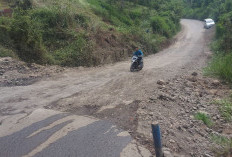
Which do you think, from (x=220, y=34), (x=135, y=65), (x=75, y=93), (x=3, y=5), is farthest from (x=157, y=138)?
(x=220, y=34)

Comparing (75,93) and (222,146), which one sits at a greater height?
(75,93)

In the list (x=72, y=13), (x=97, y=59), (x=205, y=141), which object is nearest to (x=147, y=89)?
(x=205, y=141)

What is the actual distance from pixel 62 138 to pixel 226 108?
5922 mm

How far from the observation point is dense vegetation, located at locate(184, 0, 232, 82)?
12.0 metres

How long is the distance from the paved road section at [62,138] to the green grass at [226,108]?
4161mm

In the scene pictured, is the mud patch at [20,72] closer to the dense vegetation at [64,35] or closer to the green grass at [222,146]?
the dense vegetation at [64,35]

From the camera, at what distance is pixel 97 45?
1750cm

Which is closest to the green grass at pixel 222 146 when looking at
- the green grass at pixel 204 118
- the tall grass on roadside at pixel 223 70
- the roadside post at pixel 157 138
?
the green grass at pixel 204 118

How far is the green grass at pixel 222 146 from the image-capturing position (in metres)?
5.38

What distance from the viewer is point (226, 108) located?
8.70 meters

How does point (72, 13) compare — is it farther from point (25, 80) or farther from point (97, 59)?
point (25, 80)

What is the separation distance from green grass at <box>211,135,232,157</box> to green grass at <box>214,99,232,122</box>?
1.82 meters

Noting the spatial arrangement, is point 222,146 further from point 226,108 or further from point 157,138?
point 226,108

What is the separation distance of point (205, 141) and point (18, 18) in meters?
10.7
